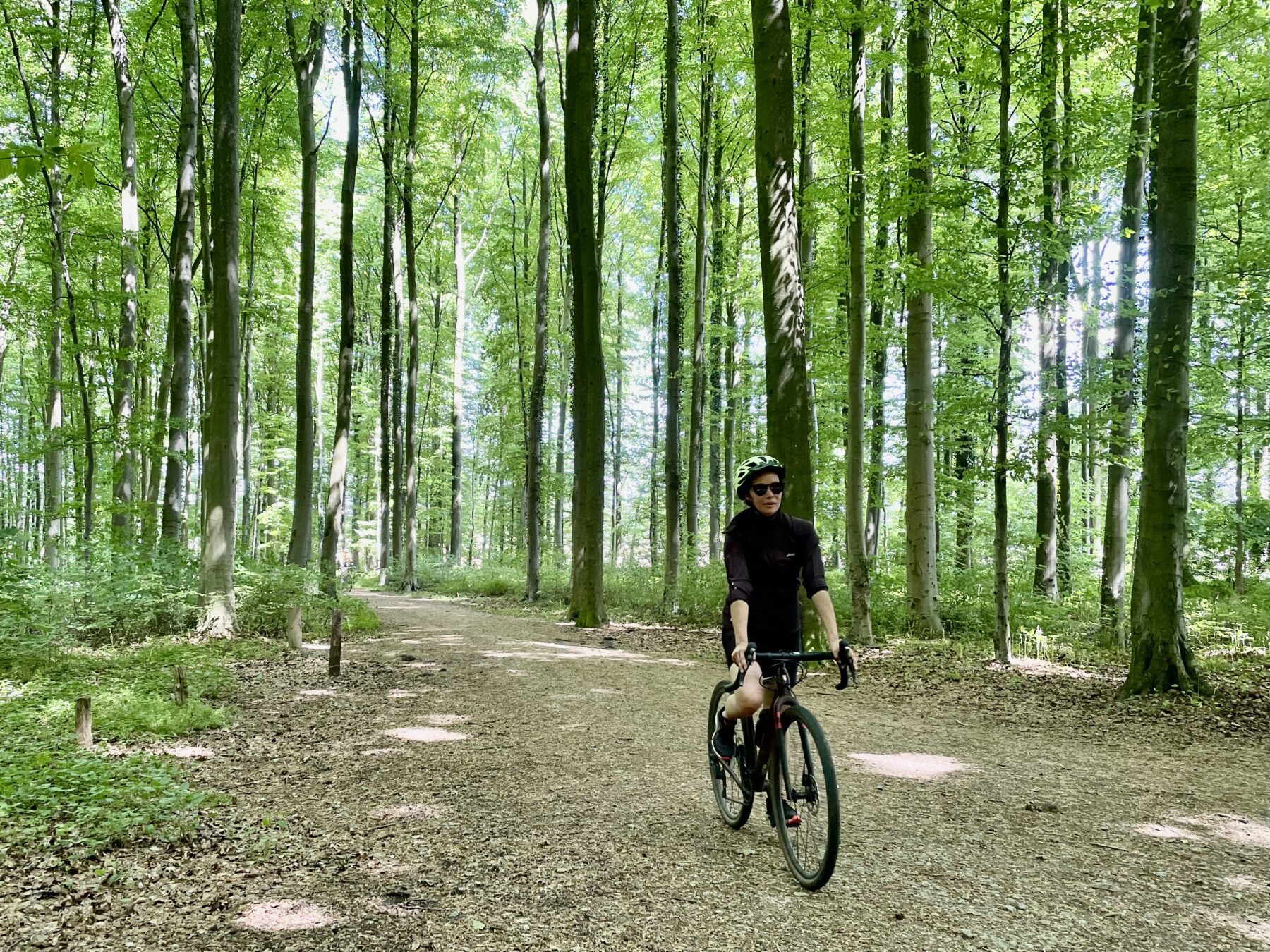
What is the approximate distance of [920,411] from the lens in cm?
1106

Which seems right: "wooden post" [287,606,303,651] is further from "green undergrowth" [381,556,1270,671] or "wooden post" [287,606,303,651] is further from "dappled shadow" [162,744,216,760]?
"green undergrowth" [381,556,1270,671]

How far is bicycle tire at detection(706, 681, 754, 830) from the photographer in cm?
407

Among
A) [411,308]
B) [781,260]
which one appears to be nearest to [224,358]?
[781,260]

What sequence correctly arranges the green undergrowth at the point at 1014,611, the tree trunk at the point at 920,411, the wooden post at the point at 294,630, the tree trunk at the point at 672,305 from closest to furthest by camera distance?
1. the green undergrowth at the point at 1014,611
2. the wooden post at the point at 294,630
3. the tree trunk at the point at 920,411
4. the tree trunk at the point at 672,305

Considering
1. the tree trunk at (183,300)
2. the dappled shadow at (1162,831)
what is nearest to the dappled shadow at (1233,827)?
the dappled shadow at (1162,831)

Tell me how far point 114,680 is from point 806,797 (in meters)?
7.55

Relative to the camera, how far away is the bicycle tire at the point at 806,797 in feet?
10.8

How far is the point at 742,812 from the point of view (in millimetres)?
4168

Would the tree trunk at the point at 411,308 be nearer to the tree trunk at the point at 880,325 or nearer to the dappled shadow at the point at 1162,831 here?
the tree trunk at the point at 880,325

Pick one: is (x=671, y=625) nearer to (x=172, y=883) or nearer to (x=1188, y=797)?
(x=1188, y=797)

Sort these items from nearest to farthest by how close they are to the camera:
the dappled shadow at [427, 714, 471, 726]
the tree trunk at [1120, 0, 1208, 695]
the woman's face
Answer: the woman's face
the dappled shadow at [427, 714, 471, 726]
the tree trunk at [1120, 0, 1208, 695]

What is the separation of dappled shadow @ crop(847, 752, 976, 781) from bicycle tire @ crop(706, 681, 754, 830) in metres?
1.71

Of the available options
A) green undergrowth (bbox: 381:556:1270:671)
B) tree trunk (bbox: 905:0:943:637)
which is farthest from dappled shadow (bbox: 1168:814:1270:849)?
tree trunk (bbox: 905:0:943:637)

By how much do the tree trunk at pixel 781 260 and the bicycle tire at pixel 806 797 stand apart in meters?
6.06
